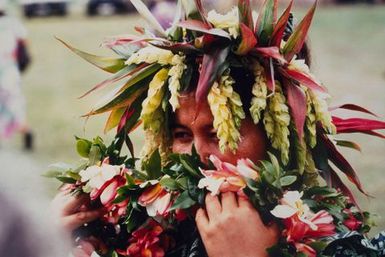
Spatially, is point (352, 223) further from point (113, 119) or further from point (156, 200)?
point (113, 119)

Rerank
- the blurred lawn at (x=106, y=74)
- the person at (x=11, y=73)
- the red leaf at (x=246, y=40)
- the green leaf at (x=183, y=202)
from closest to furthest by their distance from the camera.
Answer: the green leaf at (x=183, y=202) < the red leaf at (x=246, y=40) < the blurred lawn at (x=106, y=74) < the person at (x=11, y=73)

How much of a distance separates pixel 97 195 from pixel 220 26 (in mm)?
658

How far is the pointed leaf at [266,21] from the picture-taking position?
2.81m

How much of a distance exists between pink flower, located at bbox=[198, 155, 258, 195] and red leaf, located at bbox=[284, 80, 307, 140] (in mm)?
186

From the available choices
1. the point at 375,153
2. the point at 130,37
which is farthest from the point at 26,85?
the point at 130,37

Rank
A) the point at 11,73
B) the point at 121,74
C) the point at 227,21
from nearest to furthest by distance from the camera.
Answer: the point at 227,21, the point at 121,74, the point at 11,73

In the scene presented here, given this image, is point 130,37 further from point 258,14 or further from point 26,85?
point 26,85

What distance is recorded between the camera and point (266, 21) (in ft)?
9.26

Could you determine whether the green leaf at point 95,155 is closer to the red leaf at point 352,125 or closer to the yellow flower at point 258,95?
the yellow flower at point 258,95

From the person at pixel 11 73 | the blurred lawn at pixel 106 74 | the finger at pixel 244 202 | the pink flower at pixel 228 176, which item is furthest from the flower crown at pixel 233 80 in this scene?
the person at pixel 11 73

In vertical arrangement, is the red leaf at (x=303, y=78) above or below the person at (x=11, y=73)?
above

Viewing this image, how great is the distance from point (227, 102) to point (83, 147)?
1.85ft

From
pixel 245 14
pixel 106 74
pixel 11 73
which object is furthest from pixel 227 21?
pixel 106 74

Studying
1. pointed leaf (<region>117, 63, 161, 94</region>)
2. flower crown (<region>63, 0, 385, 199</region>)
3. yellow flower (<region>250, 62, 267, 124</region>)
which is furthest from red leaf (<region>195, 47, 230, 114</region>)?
pointed leaf (<region>117, 63, 161, 94</region>)
